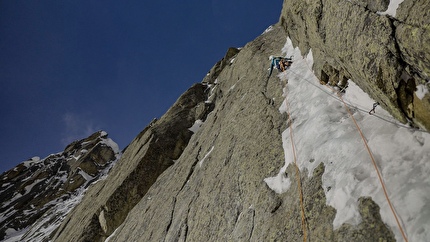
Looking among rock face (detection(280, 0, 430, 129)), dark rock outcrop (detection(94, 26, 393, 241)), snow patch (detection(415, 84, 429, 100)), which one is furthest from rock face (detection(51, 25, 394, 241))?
snow patch (detection(415, 84, 429, 100))

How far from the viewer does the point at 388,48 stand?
6320 mm

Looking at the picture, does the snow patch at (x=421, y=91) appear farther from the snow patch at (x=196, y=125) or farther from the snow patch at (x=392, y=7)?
the snow patch at (x=196, y=125)

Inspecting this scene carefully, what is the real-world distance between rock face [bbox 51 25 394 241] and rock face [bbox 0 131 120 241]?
42.0 meters

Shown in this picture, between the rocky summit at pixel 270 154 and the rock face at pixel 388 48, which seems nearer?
Result: the rock face at pixel 388 48

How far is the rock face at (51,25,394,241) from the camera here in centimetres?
655

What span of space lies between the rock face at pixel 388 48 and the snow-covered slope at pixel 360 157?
57 centimetres

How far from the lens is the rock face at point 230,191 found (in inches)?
258

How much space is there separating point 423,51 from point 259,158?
19.7ft

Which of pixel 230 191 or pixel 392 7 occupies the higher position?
pixel 392 7

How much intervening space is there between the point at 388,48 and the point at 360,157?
2.78 m

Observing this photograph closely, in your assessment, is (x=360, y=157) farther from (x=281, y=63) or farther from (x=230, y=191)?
(x=281, y=63)

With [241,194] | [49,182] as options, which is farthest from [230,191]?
[49,182]

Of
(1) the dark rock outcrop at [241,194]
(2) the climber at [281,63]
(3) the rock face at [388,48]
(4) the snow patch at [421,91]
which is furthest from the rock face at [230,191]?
(4) the snow patch at [421,91]

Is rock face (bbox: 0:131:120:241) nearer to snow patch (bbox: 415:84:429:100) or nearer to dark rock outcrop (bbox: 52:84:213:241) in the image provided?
dark rock outcrop (bbox: 52:84:213:241)
